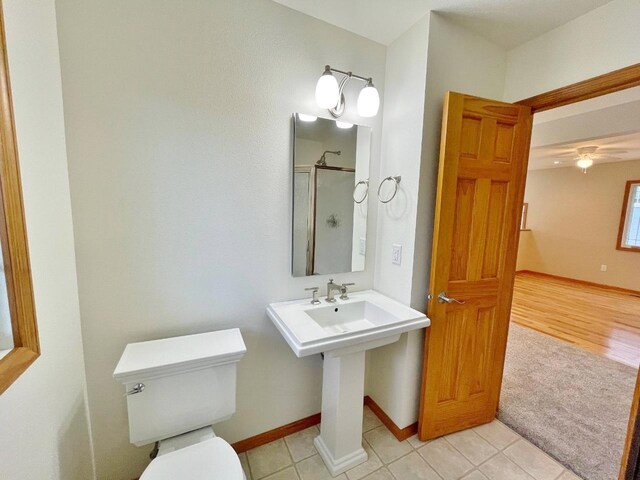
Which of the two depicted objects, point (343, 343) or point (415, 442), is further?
point (415, 442)

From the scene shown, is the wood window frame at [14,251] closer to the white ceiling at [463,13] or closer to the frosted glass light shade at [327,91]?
the frosted glass light shade at [327,91]

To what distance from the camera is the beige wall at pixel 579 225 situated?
4.98m

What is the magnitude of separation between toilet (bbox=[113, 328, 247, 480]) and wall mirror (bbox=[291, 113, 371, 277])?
0.65 meters

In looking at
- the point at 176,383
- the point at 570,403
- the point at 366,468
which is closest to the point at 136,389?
the point at 176,383

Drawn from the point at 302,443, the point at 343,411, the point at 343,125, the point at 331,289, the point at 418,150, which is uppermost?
the point at 343,125

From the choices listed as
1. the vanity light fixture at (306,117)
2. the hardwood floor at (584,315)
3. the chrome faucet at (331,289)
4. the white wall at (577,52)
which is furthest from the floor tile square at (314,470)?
the hardwood floor at (584,315)

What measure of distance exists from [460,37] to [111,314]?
2.41 metres

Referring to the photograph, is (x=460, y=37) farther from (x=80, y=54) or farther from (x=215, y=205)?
(x=80, y=54)

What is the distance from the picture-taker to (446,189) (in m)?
1.48

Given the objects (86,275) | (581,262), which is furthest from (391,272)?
(581,262)

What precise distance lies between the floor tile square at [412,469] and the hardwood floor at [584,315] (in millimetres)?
2599

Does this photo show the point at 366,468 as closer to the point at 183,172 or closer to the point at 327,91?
the point at 183,172

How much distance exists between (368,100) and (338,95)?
18 centimetres

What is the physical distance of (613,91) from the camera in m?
1.41
